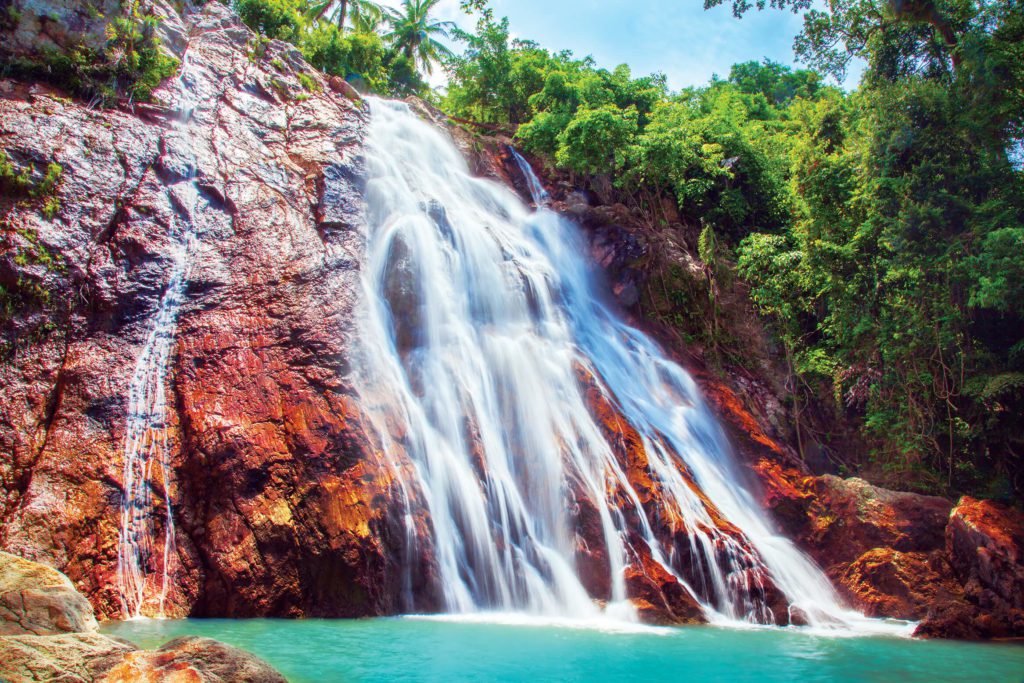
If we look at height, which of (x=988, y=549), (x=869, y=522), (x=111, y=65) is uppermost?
(x=111, y=65)

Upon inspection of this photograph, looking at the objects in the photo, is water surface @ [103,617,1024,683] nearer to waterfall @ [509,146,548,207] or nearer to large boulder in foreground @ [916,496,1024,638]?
large boulder in foreground @ [916,496,1024,638]

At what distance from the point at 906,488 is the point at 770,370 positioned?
13.2 feet

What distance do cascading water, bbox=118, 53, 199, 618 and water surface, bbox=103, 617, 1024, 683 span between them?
0.57 meters

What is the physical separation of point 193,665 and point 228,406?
197 inches

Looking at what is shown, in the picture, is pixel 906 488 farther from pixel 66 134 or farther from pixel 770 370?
pixel 66 134

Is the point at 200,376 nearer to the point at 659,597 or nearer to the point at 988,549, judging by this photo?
the point at 659,597

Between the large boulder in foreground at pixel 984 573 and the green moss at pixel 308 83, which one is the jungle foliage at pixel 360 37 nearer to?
the green moss at pixel 308 83

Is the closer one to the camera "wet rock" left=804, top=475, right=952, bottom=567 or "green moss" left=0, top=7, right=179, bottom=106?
"wet rock" left=804, top=475, right=952, bottom=567

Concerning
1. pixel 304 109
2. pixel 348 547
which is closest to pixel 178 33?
pixel 304 109

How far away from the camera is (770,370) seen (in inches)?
622

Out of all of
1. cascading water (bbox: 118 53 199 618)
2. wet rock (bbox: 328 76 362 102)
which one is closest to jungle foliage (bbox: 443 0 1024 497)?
wet rock (bbox: 328 76 362 102)

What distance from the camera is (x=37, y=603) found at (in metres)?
4.70

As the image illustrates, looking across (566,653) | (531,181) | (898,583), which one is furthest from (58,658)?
(531,181)

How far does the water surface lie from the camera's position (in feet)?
17.8
